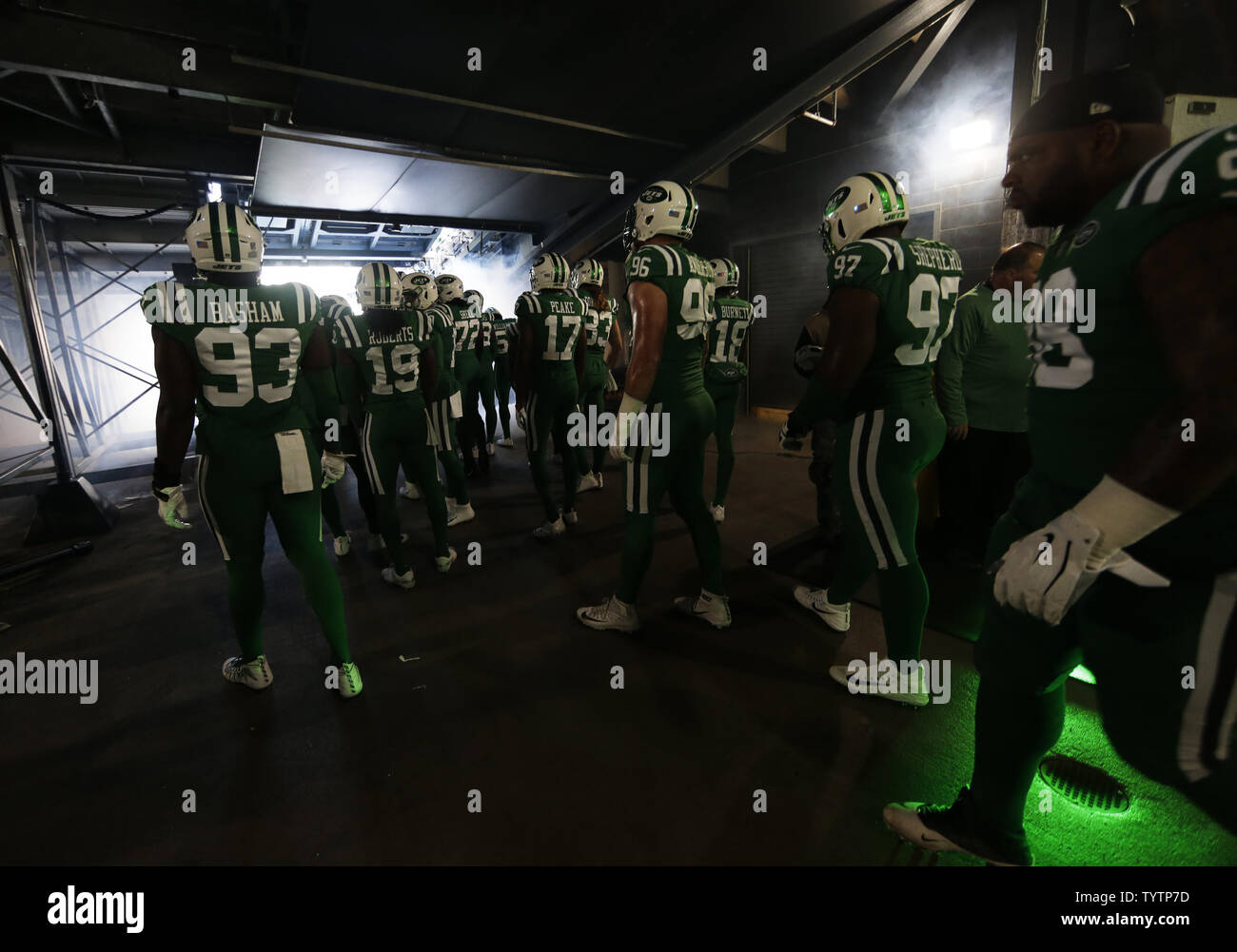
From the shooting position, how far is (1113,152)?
46.6 inches

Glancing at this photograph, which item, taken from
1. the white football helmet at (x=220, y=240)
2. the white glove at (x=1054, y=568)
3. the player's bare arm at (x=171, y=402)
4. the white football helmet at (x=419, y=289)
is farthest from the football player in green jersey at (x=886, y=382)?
the white football helmet at (x=419, y=289)

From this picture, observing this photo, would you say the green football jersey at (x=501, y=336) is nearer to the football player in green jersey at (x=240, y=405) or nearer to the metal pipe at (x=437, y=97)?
the metal pipe at (x=437, y=97)

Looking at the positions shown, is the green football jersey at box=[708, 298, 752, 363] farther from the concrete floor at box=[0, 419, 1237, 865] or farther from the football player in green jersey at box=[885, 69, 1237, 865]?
the football player in green jersey at box=[885, 69, 1237, 865]

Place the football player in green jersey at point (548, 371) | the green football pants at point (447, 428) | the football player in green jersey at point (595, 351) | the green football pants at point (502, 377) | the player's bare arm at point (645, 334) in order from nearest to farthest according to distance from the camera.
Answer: the player's bare arm at point (645, 334) → the green football pants at point (447, 428) → the football player in green jersey at point (548, 371) → the football player in green jersey at point (595, 351) → the green football pants at point (502, 377)

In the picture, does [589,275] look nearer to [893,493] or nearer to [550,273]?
[550,273]

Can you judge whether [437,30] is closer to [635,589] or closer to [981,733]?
[635,589]

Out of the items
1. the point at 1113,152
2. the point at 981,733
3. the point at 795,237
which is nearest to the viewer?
the point at 1113,152

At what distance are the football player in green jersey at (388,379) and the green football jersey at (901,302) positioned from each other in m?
2.66

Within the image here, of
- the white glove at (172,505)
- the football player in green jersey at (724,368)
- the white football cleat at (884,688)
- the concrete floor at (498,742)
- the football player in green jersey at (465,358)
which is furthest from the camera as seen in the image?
the football player in green jersey at (465,358)

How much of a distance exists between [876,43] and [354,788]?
23.7ft

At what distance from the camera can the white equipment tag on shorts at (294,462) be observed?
2.35 m

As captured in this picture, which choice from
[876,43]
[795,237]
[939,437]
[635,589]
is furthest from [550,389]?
[795,237]

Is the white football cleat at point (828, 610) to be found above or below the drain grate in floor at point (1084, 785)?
above

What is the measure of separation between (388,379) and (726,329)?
9.16ft
